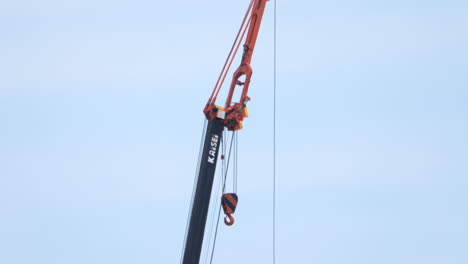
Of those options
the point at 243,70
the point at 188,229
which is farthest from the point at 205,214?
the point at 243,70

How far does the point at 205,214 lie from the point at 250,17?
9691mm

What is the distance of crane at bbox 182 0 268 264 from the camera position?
111 ft

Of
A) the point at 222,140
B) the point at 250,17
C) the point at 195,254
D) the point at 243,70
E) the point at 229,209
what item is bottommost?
the point at 195,254

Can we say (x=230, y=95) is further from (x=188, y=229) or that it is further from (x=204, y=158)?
(x=188, y=229)

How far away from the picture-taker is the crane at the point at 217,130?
3388cm

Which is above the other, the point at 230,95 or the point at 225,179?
the point at 230,95

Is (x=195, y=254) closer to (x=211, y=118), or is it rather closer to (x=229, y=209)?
(x=229, y=209)

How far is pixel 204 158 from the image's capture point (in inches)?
1364

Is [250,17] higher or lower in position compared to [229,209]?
higher

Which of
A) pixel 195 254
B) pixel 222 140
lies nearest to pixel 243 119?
pixel 222 140

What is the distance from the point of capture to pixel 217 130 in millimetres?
35000

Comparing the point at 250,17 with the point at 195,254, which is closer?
the point at 195,254

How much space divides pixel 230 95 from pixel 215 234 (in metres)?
6.31

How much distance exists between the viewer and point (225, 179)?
116ft
